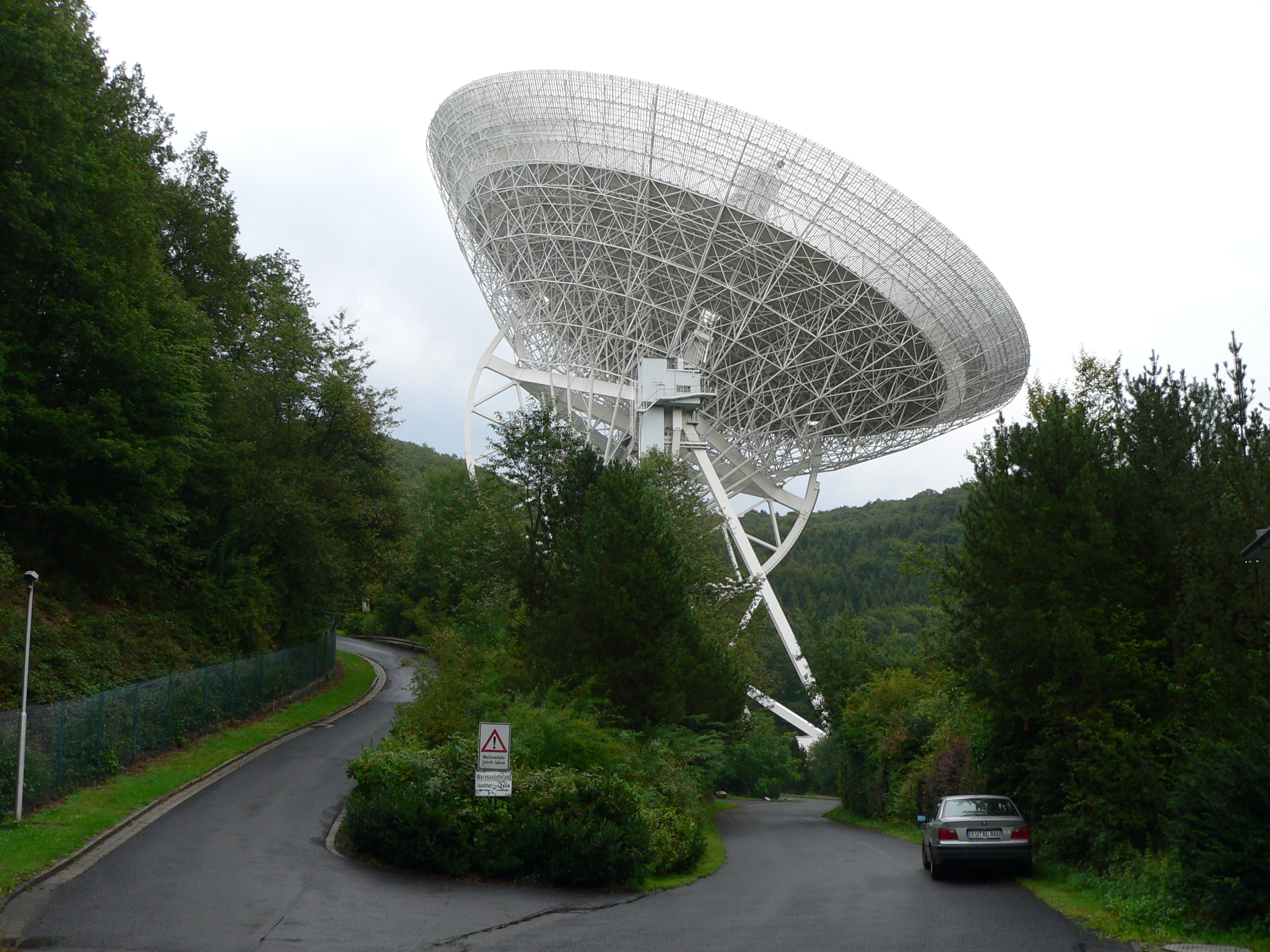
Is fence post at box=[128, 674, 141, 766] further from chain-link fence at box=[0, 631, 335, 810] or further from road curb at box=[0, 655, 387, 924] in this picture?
road curb at box=[0, 655, 387, 924]

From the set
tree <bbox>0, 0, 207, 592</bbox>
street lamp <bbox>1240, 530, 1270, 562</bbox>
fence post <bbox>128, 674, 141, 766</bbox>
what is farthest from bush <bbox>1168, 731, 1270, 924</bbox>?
tree <bbox>0, 0, 207, 592</bbox>

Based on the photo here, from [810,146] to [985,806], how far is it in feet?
71.2

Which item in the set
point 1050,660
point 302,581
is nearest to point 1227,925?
point 1050,660

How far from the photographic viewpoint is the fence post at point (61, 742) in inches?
720

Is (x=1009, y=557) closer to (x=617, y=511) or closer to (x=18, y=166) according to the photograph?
(x=617, y=511)

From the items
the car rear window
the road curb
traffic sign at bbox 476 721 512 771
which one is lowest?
the road curb

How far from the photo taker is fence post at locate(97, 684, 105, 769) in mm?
20203

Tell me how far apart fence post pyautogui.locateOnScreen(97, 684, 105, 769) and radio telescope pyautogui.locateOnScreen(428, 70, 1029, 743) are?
18994 millimetres

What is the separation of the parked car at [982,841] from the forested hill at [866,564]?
7591 centimetres

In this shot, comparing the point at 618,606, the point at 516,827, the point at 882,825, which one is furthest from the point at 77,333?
the point at 882,825

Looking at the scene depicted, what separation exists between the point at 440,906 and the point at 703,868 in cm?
638

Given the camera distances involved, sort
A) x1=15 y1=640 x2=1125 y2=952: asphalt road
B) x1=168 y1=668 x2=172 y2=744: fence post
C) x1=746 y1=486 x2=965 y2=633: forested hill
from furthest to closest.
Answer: x1=746 y1=486 x2=965 y2=633: forested hill
x1=168 y1=668 x2=172 y2=744: fence post
x1=15 y1=640 x2=1125 y2=952: asphalt road

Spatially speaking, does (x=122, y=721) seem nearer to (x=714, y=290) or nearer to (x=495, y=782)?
(x=495, y=782)

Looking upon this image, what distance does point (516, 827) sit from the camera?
14.8m
